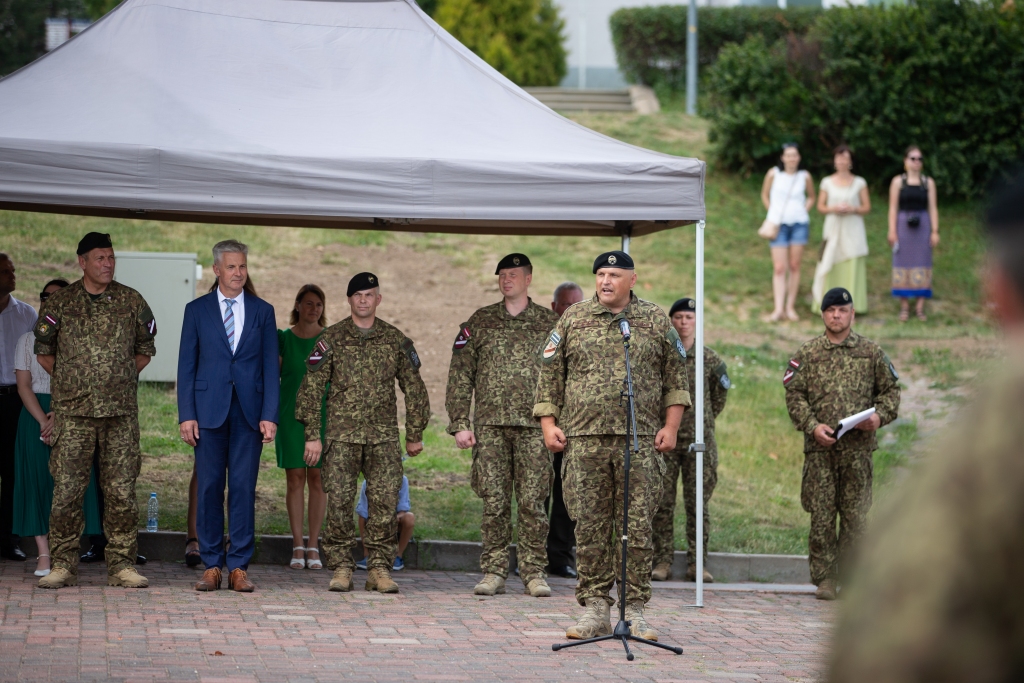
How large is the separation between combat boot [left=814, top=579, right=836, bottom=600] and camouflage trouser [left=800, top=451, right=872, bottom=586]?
0.12 ft

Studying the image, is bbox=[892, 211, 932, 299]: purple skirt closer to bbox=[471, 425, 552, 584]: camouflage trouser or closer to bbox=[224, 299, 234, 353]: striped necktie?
bbox=[471, 425, 552, 584]: camouflage trouser

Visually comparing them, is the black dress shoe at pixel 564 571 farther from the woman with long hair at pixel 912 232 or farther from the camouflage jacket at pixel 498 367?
the woman with long hair at pixel 912 232

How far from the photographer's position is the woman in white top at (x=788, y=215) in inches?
565

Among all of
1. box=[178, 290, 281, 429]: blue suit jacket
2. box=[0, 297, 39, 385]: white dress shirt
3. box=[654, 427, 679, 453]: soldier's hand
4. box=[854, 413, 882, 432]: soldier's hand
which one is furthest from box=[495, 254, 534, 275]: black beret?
box=[0, 297, 39, 385]: white dress shirt

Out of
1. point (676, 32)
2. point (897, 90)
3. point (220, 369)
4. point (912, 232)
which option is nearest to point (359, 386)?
point (220, 369)

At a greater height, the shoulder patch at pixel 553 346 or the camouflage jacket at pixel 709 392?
the shoulder patch at pixel 553 346

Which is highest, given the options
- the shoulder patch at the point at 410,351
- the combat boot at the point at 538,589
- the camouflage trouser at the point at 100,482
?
the shoulder patch at the point at 410,351

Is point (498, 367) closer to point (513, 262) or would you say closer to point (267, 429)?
point (513, 262)

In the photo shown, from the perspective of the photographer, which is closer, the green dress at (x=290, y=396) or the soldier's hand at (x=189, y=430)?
the soldier's hand at (x=189, y=430)

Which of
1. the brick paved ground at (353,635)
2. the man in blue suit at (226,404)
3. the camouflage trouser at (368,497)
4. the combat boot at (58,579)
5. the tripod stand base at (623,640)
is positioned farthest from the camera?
the camouflage trouser at (368,497)

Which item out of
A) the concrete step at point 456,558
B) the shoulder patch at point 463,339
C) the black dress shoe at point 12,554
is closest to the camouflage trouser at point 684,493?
the concrete step at point 456,558

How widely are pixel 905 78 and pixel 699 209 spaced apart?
11019 millimetres

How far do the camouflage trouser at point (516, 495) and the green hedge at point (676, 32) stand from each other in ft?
56.0

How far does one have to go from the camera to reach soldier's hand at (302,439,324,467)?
7.41 metres
